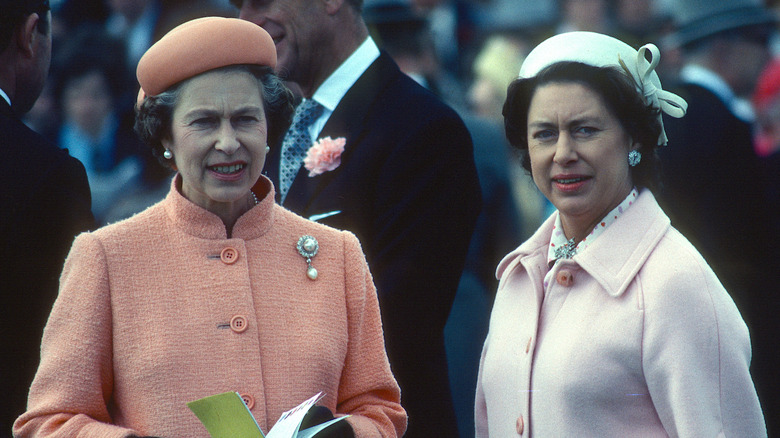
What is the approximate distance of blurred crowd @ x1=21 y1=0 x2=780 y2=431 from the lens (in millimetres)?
5246

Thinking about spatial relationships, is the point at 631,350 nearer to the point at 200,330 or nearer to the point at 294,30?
the point at 200,330

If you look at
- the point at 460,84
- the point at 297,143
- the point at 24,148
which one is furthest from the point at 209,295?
the point at 460,84

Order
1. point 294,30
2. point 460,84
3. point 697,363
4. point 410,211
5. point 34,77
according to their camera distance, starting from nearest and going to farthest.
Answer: point 697,363
point 34,77
point 410,211
point 294,30
point 460,84

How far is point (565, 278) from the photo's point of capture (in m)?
3.16

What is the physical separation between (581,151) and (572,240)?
30 cm

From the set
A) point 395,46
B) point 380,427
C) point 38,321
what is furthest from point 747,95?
point 38,321

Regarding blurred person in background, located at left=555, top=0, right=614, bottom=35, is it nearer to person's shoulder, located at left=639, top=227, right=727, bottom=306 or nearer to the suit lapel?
the suit lapel

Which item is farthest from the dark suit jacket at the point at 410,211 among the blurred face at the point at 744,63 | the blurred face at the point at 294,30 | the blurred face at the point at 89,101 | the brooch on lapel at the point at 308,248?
the blurred face at the point at 89,101

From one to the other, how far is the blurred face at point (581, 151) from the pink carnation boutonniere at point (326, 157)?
839 millimetres

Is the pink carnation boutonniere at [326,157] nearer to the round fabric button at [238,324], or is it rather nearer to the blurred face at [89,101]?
the round fabric button at [238,324]

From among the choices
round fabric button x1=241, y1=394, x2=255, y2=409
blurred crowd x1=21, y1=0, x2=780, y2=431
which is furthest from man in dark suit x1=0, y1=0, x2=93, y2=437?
blurred crowd x1=21, y1=0, x2=780, y2=431

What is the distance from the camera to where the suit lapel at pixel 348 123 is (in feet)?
12.4

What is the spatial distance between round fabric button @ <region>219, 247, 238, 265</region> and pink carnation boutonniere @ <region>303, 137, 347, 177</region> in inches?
35.2

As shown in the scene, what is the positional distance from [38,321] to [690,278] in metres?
1.88
